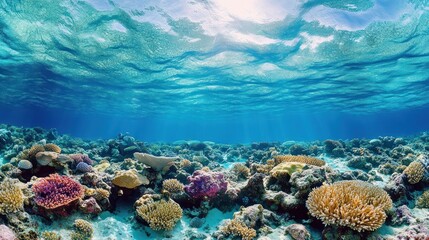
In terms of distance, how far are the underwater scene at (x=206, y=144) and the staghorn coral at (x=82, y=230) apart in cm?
2

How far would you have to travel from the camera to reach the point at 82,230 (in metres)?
5.58

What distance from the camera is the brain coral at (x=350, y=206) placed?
4.97 metres

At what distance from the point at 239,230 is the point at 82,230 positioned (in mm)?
3276

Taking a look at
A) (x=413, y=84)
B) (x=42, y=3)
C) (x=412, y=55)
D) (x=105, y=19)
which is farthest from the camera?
(x=413, y=84)

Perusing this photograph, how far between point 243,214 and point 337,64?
19410 millimetres

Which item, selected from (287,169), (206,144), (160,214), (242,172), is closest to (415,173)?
(287,169)

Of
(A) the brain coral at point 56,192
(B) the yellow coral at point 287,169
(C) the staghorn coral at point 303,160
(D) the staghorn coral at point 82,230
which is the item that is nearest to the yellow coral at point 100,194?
(A) the brain coral at point 56,192

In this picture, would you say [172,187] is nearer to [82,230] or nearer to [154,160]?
[154,160]

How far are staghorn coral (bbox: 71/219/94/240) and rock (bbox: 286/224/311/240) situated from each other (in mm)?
4231

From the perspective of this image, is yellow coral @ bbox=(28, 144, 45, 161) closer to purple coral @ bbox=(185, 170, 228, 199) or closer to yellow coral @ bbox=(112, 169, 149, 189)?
yellow coral @ bbox=(112, 169, 149, 189)

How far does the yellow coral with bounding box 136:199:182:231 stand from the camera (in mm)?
6113

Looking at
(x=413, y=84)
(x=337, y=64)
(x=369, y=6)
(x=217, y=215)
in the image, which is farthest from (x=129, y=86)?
(x=413, y=84)

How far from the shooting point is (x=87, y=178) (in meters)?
7.01

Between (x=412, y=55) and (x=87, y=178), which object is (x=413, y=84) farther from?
(x=87, y=178)
